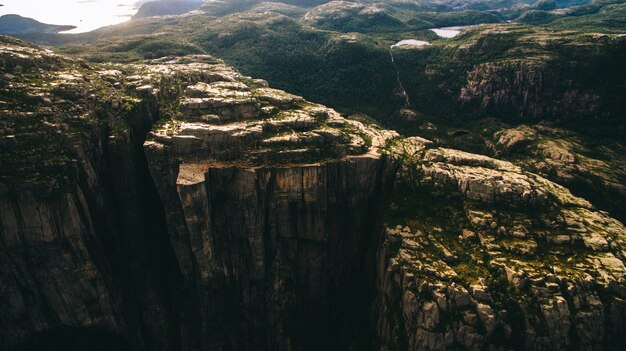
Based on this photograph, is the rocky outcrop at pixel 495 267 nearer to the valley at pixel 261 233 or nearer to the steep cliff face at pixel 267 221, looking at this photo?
the valley at pixel 261 233

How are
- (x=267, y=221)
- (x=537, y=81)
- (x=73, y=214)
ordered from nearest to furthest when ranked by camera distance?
(x=73, y=214), (x=267, y=221), (x=537, y=81)

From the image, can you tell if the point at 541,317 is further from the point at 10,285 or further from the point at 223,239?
the point at 10,285

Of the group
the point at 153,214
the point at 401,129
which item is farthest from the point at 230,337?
the point at 401,129

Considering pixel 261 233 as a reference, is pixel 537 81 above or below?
above

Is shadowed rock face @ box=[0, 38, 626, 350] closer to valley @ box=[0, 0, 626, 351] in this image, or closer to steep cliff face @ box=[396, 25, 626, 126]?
valley @ box=[0, 0, 626, 351]

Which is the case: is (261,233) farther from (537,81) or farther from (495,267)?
(537,81)

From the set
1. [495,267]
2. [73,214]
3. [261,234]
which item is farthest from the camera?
[261,234]

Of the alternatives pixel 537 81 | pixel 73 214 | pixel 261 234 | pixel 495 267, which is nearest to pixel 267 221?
pixel 261 234

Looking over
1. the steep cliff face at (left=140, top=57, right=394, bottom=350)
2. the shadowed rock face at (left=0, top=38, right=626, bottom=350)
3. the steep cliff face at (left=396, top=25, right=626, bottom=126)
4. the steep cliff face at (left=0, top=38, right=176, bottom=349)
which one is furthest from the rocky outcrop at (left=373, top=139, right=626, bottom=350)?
the steep cliff face at (left=396, top=25, right=626, bottom=126)

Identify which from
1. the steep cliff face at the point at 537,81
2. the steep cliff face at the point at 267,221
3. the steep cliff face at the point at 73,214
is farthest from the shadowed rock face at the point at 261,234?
the steep cliff face at the point at 537,81
